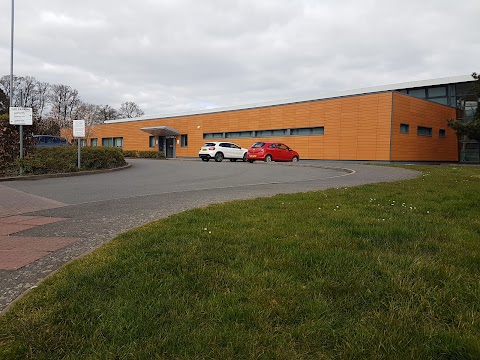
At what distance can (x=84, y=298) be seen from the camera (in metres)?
2.83

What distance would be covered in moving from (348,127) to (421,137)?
274 inches

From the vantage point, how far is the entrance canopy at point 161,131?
44659 millimetres

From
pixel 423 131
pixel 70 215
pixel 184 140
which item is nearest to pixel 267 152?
pixel 423 131

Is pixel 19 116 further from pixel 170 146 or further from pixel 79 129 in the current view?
pixel 170 146

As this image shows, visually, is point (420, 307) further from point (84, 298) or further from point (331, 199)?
point (331, 199)

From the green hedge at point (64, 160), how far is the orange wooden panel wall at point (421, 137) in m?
22.4

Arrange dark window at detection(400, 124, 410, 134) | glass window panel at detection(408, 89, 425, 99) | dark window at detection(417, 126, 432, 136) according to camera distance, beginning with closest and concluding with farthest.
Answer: dark window at detection(400, 124, 410, 134) < dark window at detection(417, 126, 432, 136) < glass window panel at detection(408, 89, 425, 99)

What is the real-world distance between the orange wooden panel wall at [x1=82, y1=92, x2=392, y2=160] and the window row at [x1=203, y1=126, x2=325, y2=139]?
1.23 feet

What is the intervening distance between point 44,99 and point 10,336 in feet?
239

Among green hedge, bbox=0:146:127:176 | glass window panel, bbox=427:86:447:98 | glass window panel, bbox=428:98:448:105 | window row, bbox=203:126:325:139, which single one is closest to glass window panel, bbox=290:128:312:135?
window row, bbox=203:126:325:139

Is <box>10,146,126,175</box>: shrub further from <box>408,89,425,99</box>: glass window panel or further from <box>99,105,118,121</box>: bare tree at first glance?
<box>99,105,118,121</box>: bare tree

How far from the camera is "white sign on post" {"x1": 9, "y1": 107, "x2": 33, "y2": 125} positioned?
1442 cm

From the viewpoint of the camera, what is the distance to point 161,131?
46.6 m

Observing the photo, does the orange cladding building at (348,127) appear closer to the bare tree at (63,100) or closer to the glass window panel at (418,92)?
the glass window panel at (418,92)
